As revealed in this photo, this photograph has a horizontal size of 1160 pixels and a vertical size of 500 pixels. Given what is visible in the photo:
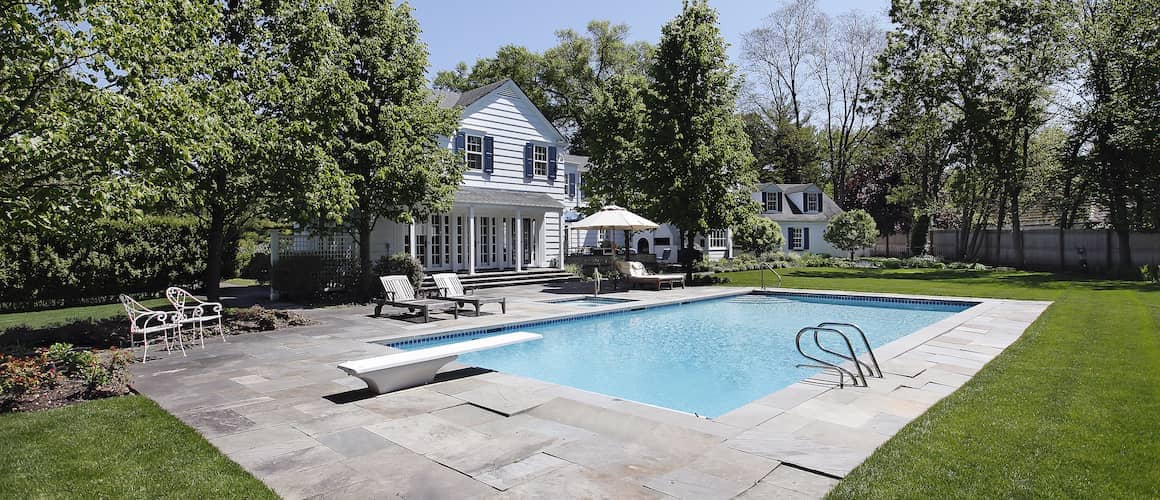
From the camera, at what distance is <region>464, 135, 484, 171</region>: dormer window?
21188mm

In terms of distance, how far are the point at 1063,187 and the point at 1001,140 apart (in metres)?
3.29

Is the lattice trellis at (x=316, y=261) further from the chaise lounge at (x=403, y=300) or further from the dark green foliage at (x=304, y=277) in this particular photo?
the chaise lounge at (x=403, y=300)

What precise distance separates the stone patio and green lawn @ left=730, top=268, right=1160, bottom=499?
29cm

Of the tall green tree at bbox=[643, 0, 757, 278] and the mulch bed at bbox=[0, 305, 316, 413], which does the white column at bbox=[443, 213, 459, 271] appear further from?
the mulch bed at bbox=[0, 305, 316, 413]

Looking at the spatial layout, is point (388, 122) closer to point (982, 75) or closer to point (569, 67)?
point (982, 75)

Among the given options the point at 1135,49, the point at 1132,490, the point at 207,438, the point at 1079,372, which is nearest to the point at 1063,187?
the point at 1135,49

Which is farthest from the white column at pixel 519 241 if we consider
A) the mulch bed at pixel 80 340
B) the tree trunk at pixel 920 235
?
the tree trunk at pixel 920 235

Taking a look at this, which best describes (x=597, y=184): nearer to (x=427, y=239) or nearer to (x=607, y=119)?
(x=607, y=119)

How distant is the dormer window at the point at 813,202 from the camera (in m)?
39.2

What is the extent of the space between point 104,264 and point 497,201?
1037cm

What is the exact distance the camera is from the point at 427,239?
64.1ft

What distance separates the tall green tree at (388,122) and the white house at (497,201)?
3280 mm

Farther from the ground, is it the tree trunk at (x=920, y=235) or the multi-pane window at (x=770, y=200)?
the multi-pane window at (x=770, y=200)

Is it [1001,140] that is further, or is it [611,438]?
[1001,140]
